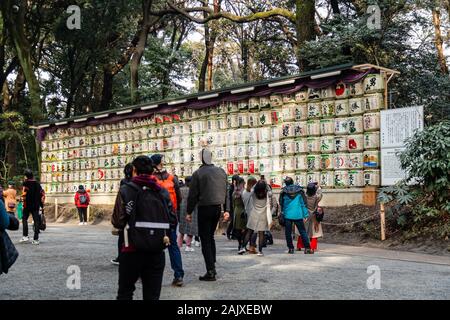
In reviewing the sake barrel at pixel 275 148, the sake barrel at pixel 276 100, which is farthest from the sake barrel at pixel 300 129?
the sake barrel at pixel 276 100

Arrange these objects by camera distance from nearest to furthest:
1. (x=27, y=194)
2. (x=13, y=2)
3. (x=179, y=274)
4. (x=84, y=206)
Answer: (x=179, y=274), (x=27, y=194), (x=84, y=206), (x=13, y=2)

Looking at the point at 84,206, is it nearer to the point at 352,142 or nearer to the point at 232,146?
the point at 232,146

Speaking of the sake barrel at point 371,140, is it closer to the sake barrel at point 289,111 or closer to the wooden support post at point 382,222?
the wooden support post at point 382,222

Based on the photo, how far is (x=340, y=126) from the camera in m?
15.3

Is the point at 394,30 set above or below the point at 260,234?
above

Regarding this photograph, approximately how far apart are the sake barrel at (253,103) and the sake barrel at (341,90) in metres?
2.88

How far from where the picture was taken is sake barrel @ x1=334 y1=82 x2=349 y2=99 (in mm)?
15132

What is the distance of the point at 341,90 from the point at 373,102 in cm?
110

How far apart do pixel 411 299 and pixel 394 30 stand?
14.3m

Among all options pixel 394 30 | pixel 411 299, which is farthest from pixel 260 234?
pixel 394 30

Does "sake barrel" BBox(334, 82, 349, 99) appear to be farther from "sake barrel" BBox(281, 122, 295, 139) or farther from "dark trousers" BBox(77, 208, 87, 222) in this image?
"dark trousers" BBox(77, 208, 87, 222)

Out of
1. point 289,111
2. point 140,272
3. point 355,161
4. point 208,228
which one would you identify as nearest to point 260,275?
point 208,228

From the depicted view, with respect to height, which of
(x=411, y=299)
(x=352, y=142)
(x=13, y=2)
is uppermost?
(x=13, y=2)
